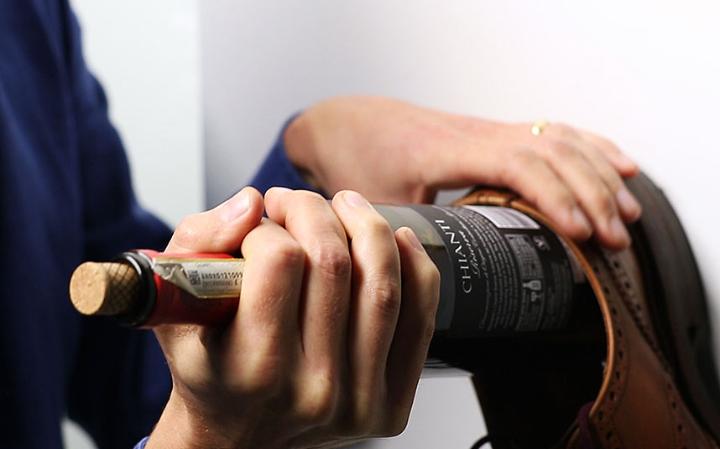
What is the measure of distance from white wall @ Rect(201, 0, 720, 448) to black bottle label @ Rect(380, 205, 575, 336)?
0.04 meters

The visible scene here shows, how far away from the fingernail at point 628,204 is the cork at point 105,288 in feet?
0.79

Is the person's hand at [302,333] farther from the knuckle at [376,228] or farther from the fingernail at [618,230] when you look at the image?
the fingernail at [618,230]

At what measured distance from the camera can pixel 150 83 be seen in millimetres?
782

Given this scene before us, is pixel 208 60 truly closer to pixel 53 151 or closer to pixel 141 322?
pixel 53 151

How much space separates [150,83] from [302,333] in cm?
63

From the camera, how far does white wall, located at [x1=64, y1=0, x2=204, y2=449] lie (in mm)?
772

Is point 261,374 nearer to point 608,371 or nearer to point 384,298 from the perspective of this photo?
point 384,298

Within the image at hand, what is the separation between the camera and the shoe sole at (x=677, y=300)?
13.6 inches

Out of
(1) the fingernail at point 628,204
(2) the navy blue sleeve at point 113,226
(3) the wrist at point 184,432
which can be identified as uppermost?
(1) the fingernail at point 628,204

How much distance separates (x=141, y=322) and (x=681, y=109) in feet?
0.94

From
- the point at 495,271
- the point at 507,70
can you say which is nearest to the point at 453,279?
the point at 495,271

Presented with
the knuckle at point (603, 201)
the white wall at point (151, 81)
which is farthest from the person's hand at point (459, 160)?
the white wall at point (151, 81)

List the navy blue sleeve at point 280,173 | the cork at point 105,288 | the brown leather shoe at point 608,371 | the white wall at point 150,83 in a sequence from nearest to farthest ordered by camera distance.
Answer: the cork at point 105,288
the brown leather shoe at point 608,371
the navy blue sleeve at point 280,173
the white wall at point 150,83

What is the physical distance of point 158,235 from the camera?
2.13 feet
